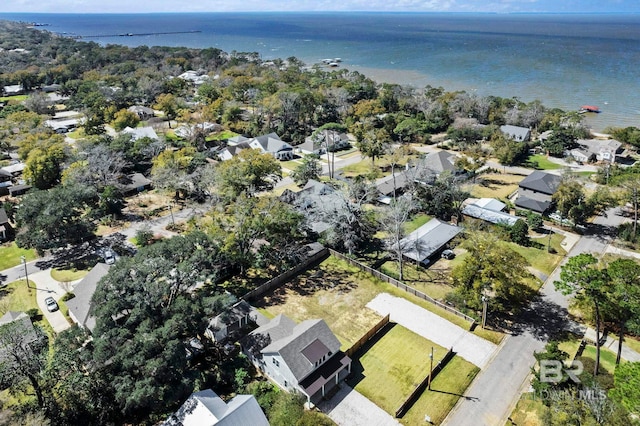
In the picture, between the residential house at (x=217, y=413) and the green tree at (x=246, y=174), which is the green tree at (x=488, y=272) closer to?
the residential house at (x=217, y=413)

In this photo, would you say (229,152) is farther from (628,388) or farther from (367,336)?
(628,388)

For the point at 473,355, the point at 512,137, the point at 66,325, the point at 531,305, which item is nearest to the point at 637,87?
the point at 512,137

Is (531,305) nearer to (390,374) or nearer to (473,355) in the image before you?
(473,355)

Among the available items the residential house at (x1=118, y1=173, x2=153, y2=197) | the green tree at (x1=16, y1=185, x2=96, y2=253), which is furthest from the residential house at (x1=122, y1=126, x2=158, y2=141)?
the green tree at (x1=16, y1=185, x2=96, y2=253)

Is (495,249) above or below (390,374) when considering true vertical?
above

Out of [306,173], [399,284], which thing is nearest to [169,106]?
[306,173]

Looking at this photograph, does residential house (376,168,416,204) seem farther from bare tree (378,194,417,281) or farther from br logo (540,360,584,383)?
br logo (540,360,584,383)
